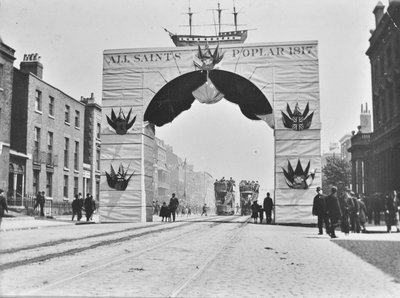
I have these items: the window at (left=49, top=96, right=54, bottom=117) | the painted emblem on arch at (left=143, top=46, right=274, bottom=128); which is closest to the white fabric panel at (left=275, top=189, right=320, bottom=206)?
the painted emblem on arch at (left=143, top=46, right=274, bottom=128)

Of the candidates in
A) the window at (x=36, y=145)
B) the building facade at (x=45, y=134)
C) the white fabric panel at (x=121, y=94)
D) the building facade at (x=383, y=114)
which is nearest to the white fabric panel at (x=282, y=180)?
the white fabric panel at (x=121, y=94)

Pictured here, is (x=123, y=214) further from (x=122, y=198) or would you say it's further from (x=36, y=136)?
(x=36, y=136)

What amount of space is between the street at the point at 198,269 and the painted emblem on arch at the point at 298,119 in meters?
12.4

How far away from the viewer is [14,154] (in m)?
29.1

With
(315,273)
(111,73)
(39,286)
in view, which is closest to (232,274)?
(315,273)

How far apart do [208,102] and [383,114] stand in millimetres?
16831

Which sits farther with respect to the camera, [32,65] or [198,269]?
[32,65]

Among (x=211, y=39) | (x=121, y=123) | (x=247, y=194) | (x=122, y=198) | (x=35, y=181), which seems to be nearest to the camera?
(x=122, y=198)

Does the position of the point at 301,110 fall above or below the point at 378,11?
below

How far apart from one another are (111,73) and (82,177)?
1475cm

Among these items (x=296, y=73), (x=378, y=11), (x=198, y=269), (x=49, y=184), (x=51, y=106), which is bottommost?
(x=198, y=269)

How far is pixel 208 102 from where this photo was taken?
27.1 m

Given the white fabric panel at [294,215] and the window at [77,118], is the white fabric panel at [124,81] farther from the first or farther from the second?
the window at [77,118]

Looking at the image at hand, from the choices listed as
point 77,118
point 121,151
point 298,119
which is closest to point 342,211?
point 298,119
